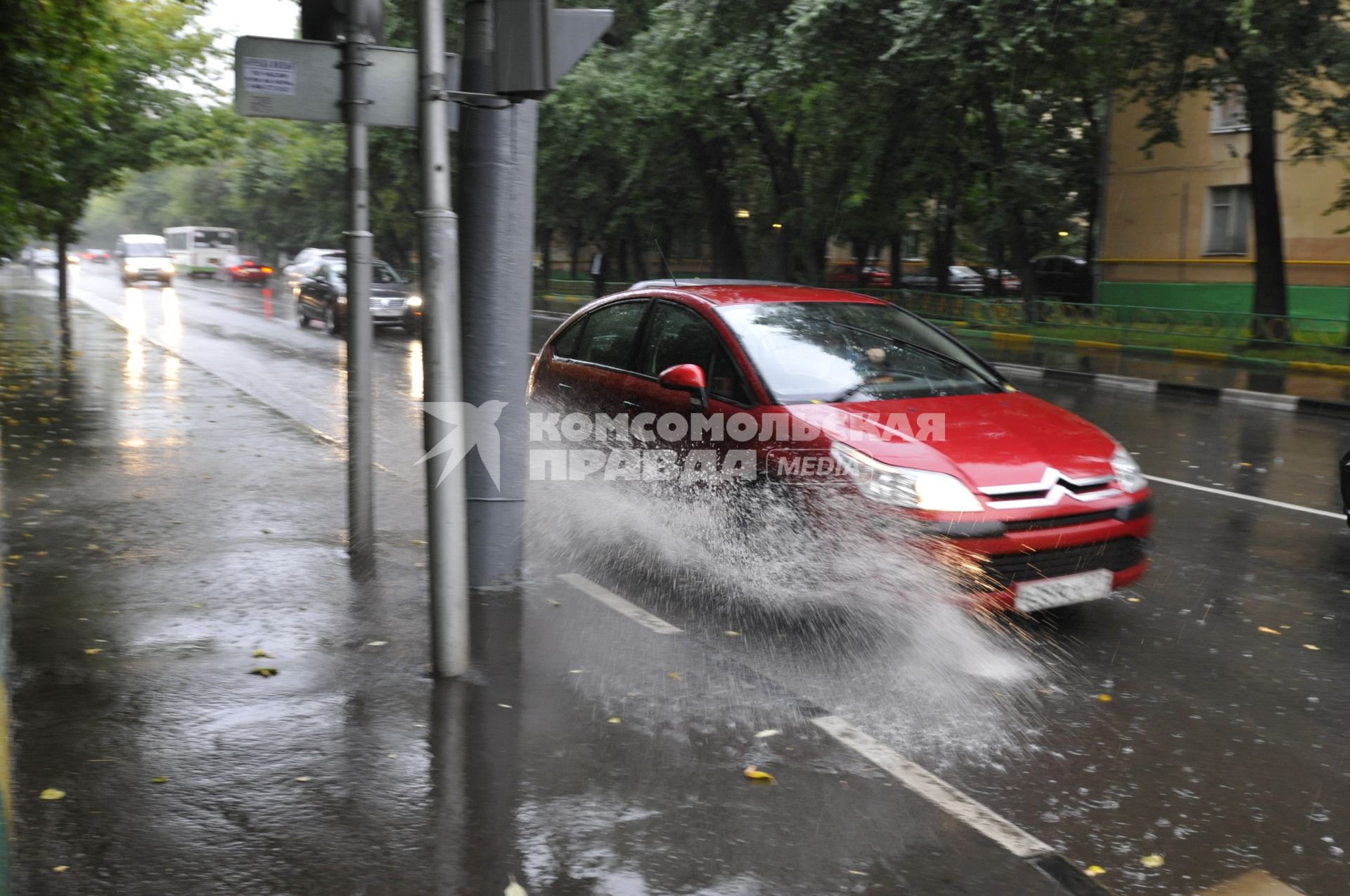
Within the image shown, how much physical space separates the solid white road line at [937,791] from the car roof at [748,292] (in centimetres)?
298

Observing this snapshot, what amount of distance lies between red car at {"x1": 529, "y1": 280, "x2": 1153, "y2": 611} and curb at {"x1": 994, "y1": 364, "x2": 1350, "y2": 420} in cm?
1008

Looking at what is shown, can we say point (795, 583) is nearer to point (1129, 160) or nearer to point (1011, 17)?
point (1011, 17)

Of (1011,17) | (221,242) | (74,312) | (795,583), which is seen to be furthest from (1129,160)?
(221,242)

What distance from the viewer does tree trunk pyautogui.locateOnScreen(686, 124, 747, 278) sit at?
31078mm

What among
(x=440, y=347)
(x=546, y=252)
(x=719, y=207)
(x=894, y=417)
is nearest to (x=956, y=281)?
(x=719, y=207)

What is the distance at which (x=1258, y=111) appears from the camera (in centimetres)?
2122

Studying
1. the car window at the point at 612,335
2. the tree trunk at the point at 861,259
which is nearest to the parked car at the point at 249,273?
the tree trunk at the point at 861,259

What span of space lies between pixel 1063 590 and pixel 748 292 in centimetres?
257

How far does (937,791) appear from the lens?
3.97m

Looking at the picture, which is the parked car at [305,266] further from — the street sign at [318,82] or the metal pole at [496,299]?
the metal pole at [496,299]

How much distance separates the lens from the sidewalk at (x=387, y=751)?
11.3ft

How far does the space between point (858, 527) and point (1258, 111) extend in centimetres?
1948

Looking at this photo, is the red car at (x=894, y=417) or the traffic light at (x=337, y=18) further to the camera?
the traffic light at (x=337, y=18)

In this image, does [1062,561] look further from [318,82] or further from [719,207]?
[719,207]
